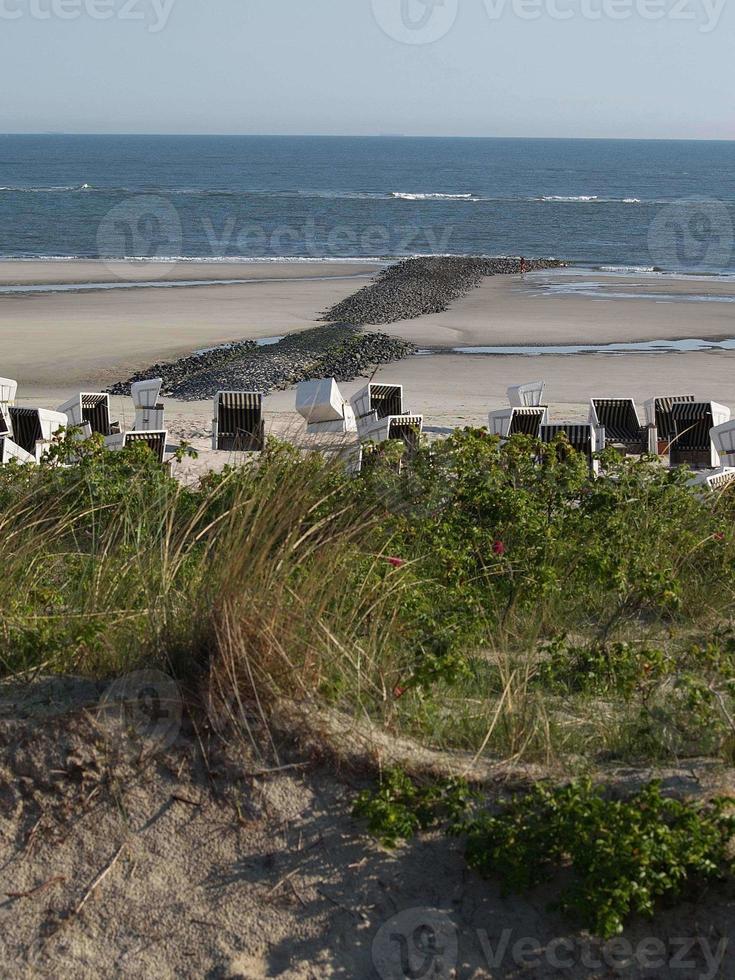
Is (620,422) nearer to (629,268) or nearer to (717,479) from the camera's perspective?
(717,479)

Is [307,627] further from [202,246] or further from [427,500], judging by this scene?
[202,246]

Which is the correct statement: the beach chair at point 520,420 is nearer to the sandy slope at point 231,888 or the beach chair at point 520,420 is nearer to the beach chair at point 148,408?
the beach chair at point 148,408

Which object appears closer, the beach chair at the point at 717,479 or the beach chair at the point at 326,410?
the beach chair at the point at 717,479

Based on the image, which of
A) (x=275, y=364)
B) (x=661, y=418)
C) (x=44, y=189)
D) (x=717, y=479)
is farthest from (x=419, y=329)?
(x=44, y=189)

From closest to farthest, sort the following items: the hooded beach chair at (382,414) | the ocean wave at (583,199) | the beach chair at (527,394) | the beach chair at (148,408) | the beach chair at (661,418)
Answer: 1. the hooded beach chair at (382,414)
2. the beach chair at (148,408)
3. the beach chair at (661,418)
4. the beach chair at (527,394)
5. the ocean wave at (583,199)

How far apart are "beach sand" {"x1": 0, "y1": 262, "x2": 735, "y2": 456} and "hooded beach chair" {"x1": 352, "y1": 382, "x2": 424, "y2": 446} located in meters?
0.87

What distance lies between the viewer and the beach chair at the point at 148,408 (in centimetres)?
1284

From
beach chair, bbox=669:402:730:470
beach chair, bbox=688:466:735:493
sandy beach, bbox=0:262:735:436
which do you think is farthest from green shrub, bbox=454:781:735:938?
sandy beach, bbox=0:262:735:436

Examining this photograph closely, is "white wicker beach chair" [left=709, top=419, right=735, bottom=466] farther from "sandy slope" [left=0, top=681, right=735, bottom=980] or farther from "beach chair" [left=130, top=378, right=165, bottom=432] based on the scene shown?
"sandy slope" [left=0, top=681, right=735, bottom=980]

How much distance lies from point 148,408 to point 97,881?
32.9 feet

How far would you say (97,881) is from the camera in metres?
3.56

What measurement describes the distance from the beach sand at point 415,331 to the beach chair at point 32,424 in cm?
230

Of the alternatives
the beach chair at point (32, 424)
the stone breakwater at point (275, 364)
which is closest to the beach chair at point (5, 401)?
the beach chair at point (32, 424)

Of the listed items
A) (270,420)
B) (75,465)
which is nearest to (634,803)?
(75,465)
